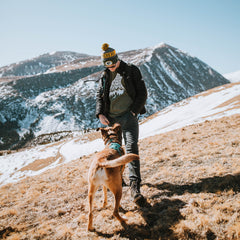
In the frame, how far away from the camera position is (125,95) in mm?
4676

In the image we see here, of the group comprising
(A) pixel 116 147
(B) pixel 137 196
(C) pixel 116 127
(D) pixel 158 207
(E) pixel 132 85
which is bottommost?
(D) pixel 158 207

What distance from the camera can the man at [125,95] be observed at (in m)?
4.56

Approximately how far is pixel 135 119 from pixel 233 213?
2.94 meters

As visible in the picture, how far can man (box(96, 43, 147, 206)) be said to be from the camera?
4562mm

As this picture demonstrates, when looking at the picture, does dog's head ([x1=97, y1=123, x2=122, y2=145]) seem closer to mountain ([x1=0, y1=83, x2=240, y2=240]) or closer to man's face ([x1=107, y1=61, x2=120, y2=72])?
man's face ([x1=107, y1=61, x2=120, y2=72])

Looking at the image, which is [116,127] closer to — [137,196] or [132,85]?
[132,85]

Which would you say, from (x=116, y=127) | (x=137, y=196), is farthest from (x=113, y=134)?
(x=137, y=196)

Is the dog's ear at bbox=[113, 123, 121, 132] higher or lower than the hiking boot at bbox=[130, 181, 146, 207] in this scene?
higher

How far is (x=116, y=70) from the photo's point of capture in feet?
15.6

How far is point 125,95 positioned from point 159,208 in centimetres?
296

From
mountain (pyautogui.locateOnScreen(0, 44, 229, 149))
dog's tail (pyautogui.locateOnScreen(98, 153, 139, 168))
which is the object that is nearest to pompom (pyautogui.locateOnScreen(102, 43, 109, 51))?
dog's tail (pyautogui.locateOnScreen(98, 153, 139, 168))

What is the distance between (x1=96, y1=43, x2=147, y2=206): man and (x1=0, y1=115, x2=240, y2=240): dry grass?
91 cm

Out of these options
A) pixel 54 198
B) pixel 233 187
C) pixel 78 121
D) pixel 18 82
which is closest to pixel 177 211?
pixel 233 187

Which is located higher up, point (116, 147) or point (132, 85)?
point (132, 85)
